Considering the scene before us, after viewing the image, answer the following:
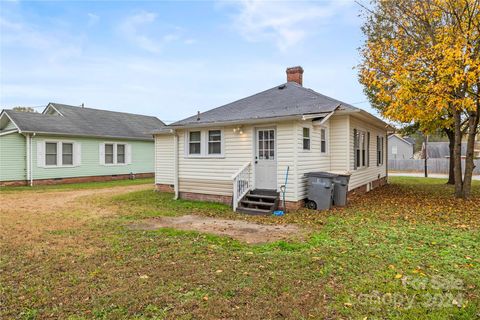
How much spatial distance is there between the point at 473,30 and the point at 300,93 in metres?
5.60

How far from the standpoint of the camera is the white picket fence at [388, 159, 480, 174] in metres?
30.4

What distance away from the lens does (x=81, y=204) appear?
10.3 metres

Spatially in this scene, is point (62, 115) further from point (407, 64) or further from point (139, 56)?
point (407, 64)

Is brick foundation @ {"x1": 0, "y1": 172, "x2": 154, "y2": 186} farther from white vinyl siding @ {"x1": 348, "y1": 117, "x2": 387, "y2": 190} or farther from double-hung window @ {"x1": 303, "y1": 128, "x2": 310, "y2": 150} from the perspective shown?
white vinyl siding @ {"x1": 348, "y1": 117, "x2": 387, "y2": 190}

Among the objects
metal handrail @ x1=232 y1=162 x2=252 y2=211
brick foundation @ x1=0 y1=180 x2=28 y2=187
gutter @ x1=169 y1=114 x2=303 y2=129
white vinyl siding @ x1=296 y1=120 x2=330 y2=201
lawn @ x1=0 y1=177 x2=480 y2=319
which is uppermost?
gutter @ x1=169 y1=114 x2=303 y2=129

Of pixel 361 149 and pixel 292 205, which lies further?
pixel 361 149

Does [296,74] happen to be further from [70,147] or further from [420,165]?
[420,165]

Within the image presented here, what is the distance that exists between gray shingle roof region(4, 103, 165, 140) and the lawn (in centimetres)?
933

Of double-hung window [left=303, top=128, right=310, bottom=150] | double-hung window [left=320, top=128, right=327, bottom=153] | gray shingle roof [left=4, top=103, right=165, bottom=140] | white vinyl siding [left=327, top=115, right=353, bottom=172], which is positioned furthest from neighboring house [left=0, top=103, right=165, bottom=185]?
white vinyl siding [left=327, top=115, right=353, bottom=172]

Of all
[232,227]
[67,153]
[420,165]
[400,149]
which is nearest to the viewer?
[232,227]

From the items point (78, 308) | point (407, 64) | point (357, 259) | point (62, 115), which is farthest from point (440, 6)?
point (62, 115)

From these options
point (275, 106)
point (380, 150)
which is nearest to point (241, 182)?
point (275, 106)

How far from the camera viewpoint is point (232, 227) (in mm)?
7090

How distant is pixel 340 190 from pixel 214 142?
4565mm
